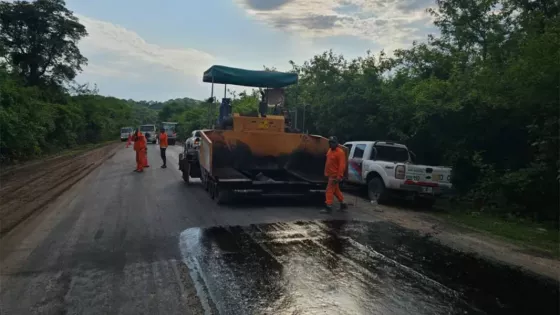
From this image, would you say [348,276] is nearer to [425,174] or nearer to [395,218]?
[395,218]

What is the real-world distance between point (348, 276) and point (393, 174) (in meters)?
6.48

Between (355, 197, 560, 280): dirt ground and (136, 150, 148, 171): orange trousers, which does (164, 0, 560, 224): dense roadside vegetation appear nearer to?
(355, 197, 560, 280): dirt ground

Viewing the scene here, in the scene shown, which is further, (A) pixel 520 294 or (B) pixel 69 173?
(B) pixel 69 173

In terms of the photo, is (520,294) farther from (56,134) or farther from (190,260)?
(56,134)

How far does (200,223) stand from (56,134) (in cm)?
2861

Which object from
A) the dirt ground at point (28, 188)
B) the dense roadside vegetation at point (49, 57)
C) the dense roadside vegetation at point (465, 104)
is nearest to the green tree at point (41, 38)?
the dense roadside vegetation at point (49, 57)

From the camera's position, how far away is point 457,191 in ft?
44.5

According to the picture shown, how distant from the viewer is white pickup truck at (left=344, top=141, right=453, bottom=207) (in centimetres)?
1142

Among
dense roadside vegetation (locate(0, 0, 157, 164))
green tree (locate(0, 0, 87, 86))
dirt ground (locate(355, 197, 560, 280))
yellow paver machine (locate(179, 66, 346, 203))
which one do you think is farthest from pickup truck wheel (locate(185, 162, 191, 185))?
green tree (locate(0, 0, 87, 86))

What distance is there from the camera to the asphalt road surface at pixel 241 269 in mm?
4703

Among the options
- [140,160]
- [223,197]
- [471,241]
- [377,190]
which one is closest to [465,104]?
[377,190]

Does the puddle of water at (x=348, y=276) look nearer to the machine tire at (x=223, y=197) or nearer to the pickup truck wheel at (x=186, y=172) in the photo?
the machine tire at (x=223, y=197)

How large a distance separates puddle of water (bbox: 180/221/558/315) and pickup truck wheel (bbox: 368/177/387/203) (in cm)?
409

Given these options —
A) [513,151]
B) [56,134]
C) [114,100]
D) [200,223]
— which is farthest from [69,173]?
[114,100]
